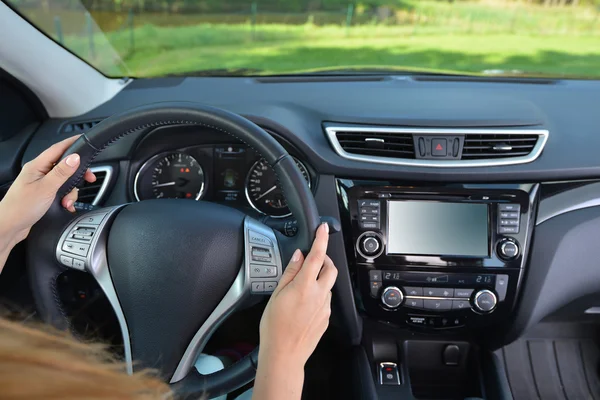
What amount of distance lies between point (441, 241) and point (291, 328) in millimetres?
1024

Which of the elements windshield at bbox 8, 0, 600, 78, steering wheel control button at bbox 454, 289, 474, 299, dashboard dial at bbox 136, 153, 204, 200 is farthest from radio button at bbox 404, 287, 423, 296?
windshield at bbox 8, 0, 600, 78

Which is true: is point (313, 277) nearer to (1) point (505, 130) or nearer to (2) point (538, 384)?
(1) point (505, 130)

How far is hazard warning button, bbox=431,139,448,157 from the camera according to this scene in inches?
84.8

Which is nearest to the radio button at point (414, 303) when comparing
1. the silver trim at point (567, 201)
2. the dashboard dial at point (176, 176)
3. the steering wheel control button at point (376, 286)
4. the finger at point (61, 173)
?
the steering wheel control button at point (376, 286)

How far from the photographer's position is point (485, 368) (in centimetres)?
254

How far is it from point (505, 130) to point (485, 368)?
1.04 metres

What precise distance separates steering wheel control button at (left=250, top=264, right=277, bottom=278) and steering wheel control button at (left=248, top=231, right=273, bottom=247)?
0.21 ft

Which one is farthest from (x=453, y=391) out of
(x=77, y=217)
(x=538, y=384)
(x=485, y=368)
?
(x=77, y=217)

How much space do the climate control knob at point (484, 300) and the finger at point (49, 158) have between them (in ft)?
4.99

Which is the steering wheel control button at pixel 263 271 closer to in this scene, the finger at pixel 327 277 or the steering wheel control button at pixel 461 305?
the finger at pixel 327 277

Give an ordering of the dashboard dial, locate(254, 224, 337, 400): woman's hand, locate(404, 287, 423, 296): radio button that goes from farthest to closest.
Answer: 1. the dashboard dial
2. locate(404, 287, 423, 296): radio button
3. locate(254, 224, 337, 400): woman's hand

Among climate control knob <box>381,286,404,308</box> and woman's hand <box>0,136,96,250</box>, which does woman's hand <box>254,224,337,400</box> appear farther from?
climate control knob <box>381,286,404,308</box>

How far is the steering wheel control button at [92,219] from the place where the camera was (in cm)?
171

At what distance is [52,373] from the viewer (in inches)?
30.9
